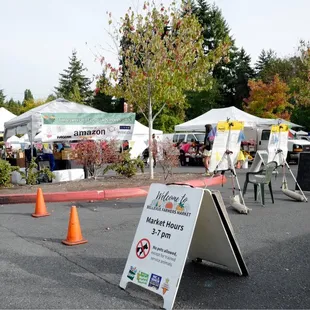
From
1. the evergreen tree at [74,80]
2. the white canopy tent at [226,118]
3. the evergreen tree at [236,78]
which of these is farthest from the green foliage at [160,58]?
the evergreen tree at [74,80]

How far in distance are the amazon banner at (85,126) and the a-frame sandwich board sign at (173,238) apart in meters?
9.76

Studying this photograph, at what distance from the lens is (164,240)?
402 centimetres

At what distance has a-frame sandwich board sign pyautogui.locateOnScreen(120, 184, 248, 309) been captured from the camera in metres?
3.81

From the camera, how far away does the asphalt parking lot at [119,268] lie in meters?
3.89

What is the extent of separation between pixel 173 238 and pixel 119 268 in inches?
50.4

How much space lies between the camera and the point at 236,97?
50.2 metres

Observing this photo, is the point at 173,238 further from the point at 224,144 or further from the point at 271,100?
the point at 271,100

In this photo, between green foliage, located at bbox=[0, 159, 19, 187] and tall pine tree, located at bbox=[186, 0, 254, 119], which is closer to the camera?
green foliage, located at bbox=[0, 159, 19, 187]

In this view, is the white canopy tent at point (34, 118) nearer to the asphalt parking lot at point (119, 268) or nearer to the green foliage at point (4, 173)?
the green foliage at point (4, 173)

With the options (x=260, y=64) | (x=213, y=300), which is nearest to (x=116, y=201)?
(x=213, y=300)

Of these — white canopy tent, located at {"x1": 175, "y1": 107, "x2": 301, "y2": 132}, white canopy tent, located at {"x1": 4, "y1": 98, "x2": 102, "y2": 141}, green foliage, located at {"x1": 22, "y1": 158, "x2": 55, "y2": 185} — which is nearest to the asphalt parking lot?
green foliage, located at {"x1": 22, "y1": 158, "x2": 55, "y2": 185}

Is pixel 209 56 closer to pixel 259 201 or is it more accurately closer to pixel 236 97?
pixel 259 201

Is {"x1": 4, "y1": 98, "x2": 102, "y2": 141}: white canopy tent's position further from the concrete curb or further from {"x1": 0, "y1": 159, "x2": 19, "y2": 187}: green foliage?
the concrete curb

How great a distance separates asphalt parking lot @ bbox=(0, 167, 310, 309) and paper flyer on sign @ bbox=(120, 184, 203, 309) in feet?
0.63
